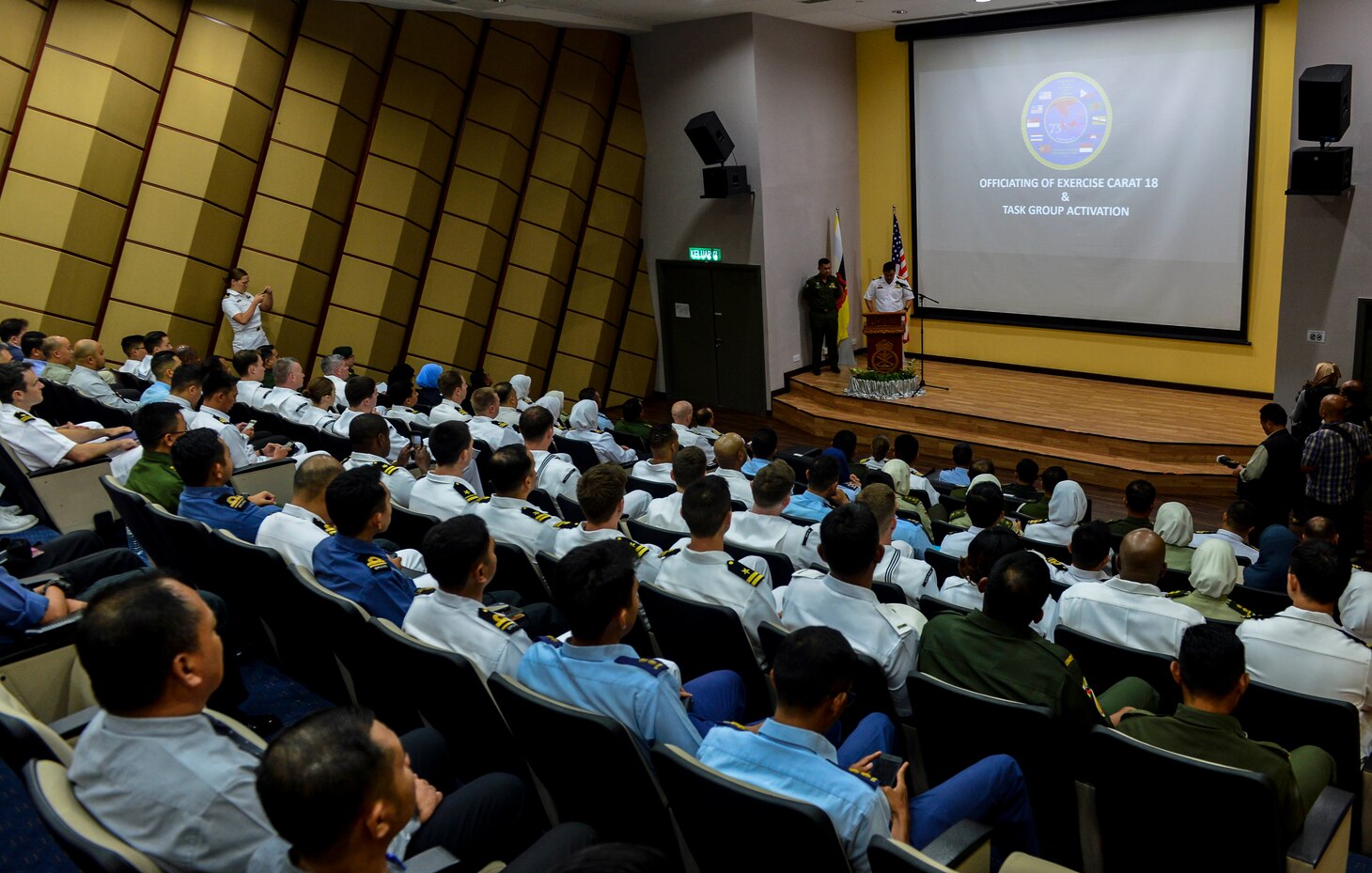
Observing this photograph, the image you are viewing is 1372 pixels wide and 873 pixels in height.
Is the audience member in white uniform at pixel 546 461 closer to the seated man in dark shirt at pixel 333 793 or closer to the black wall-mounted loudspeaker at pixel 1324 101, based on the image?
the seated man in dark shirt at pixel 333 793

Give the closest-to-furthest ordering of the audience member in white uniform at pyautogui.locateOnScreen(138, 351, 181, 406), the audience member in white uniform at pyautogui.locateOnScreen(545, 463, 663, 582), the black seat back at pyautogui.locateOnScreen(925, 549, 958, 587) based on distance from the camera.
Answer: the audience member in white uniform at pyautogui.locateOnScreen(545, 463, 663, 582) → the black seat back at pyautogui.locateOnScreen(925, 549, 958, 587) → the audience member in white uniform at pyautogui.locateOnScreen(138, 351, 181, 406)

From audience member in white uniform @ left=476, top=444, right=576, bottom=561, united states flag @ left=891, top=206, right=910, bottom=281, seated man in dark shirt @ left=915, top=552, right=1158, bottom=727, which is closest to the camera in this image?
seated man in dark shirt @ left=915, top=552, right=1158, bottom=727

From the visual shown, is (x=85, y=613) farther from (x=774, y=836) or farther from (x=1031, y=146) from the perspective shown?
(x=1031, y=146)

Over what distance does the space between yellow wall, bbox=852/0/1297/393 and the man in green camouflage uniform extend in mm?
1191

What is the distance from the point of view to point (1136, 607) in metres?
3.54

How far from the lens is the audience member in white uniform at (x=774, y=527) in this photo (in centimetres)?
436

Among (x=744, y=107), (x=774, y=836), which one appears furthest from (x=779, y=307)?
(x=774, y=836)

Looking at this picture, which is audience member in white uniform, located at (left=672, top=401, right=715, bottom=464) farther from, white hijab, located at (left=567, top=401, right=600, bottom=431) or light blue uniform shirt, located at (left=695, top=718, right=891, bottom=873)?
light blue uniform shirt, located at (left=695, top=718, right=891, bottom=873)

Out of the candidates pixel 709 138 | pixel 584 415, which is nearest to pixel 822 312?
pixel 709 138

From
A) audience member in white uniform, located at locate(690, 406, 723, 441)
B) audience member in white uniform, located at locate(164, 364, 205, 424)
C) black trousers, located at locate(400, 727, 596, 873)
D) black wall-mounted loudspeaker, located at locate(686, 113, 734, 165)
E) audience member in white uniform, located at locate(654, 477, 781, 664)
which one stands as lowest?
black trousers, located at locate(400, 727, 596, 873)

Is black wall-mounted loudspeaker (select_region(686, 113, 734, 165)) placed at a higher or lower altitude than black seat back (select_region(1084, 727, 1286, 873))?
higher

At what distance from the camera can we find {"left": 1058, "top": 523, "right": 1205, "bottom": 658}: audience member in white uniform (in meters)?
3.51

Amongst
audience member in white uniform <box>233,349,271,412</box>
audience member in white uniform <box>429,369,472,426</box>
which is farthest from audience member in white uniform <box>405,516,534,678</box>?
audience member in white uniform <box>233,349,271,412</box>

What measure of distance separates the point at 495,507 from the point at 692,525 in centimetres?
110
